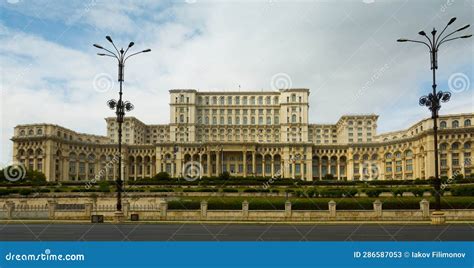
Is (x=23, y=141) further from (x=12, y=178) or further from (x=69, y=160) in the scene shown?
(x=12, y=178)

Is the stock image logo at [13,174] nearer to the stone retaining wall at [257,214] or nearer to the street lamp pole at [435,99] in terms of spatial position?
the stone retaining wall at [257,214]

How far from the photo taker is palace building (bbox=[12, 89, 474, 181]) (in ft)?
367

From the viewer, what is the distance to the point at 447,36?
90.8ft

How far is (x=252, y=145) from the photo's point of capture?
406ft

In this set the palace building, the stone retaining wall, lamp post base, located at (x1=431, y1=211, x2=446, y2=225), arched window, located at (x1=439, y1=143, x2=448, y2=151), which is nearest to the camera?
lamp post base, located at (x1=431, y1=211, x2=446, y2=225)

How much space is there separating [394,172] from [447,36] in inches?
3871

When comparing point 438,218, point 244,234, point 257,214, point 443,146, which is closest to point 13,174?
point 257,214

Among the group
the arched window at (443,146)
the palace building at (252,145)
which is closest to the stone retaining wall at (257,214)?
the palace building at (252,145)

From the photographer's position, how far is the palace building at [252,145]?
112 m

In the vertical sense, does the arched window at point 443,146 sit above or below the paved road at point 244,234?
above

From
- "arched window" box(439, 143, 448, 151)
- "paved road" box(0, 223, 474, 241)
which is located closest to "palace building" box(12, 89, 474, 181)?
"arched window" box(439, 143, 448, 151)

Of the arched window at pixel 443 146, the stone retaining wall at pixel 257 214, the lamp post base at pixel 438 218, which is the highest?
the arched window at pixel 443 146

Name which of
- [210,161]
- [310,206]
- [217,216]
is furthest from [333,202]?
[210,161]

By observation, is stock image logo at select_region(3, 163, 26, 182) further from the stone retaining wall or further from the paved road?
the paved road
